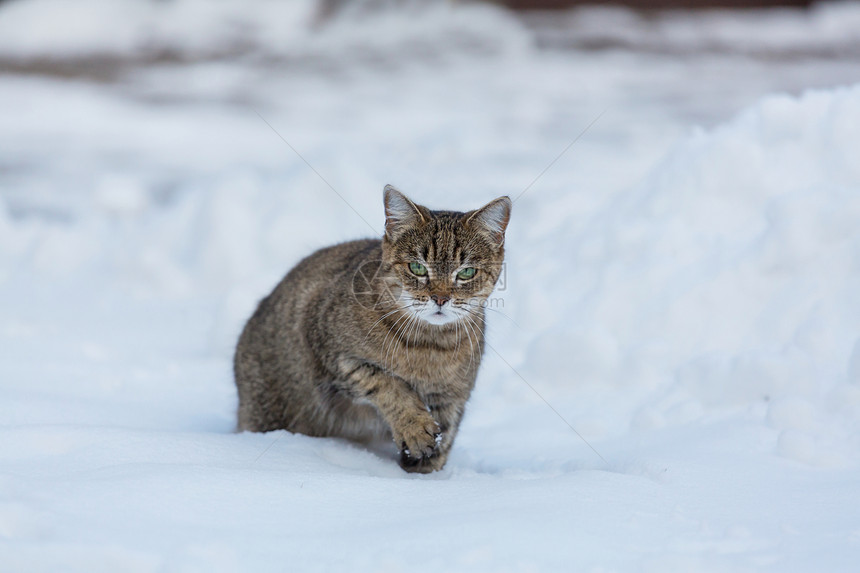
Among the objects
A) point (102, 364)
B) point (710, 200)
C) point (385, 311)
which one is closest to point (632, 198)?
point (710, 200)

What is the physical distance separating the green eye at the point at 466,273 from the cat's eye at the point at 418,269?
0.50ft

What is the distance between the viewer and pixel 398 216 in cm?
370

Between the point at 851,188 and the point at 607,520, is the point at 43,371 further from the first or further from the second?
the point at 851,188

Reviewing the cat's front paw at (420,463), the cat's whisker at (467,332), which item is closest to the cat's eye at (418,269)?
the cat's whisker at (467,332)

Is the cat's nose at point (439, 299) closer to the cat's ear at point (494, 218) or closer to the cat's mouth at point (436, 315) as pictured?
the cat's mouth at point (436, 315)

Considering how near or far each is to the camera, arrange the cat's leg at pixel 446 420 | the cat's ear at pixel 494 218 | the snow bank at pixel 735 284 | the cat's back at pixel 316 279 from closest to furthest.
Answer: the cat's leg at pixel 446 420
the cat's ear at pixel 494 218
the cat's back at pixel 316 279
the snow bank at pixel 735 284

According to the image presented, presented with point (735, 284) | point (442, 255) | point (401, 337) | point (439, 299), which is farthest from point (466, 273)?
point (735, 284)

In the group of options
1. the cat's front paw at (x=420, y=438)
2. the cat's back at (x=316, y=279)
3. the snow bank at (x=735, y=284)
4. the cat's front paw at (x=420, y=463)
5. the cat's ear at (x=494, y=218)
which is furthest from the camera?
the snow bank at (x=735, y=284)

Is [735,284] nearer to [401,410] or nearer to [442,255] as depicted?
[442,255]

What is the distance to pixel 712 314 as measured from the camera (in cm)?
494

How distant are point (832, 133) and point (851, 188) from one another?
546mm

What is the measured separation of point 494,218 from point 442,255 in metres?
0.34

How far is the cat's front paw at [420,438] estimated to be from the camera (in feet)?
11.1

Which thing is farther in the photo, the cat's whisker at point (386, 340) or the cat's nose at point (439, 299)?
the cat's whisker at point (386, 340)
